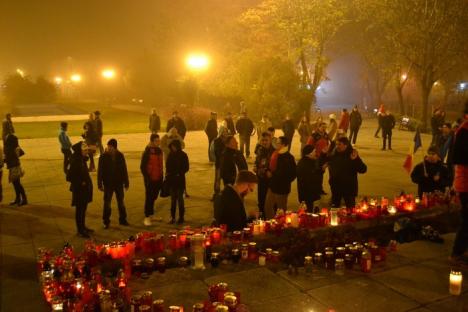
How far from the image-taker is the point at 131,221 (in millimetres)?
9242

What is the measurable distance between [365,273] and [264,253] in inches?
55.5

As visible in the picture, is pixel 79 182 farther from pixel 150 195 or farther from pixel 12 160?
pixel 12 160

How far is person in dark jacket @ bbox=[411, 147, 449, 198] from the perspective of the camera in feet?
29.0

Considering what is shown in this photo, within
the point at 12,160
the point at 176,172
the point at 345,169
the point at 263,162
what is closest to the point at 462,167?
the point at 345,169

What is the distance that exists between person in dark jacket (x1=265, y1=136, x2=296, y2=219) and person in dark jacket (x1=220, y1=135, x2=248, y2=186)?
0.84 meters

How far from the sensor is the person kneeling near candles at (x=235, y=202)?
6.31 m

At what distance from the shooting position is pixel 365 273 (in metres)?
6.19

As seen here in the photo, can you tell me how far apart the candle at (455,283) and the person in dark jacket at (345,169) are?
9.36ft

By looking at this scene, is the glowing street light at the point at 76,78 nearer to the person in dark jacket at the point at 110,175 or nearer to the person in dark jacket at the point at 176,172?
the person in dark jacket at the point at 110,175

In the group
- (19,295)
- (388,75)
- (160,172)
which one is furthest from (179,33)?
(19,295)

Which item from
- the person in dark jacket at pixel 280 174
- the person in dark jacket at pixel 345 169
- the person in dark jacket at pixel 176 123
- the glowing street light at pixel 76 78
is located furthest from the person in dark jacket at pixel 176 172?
the glowing street light at pixel 76 78

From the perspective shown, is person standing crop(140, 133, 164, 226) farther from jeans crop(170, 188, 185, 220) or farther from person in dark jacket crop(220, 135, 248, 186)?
person in dark jacket crop(220, 135, 248, 186)

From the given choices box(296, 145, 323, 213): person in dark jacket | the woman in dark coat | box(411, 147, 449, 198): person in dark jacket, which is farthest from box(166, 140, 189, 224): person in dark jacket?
box(411, 147, 449, 198): person in dark jacket

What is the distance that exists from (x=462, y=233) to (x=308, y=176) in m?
2.95
